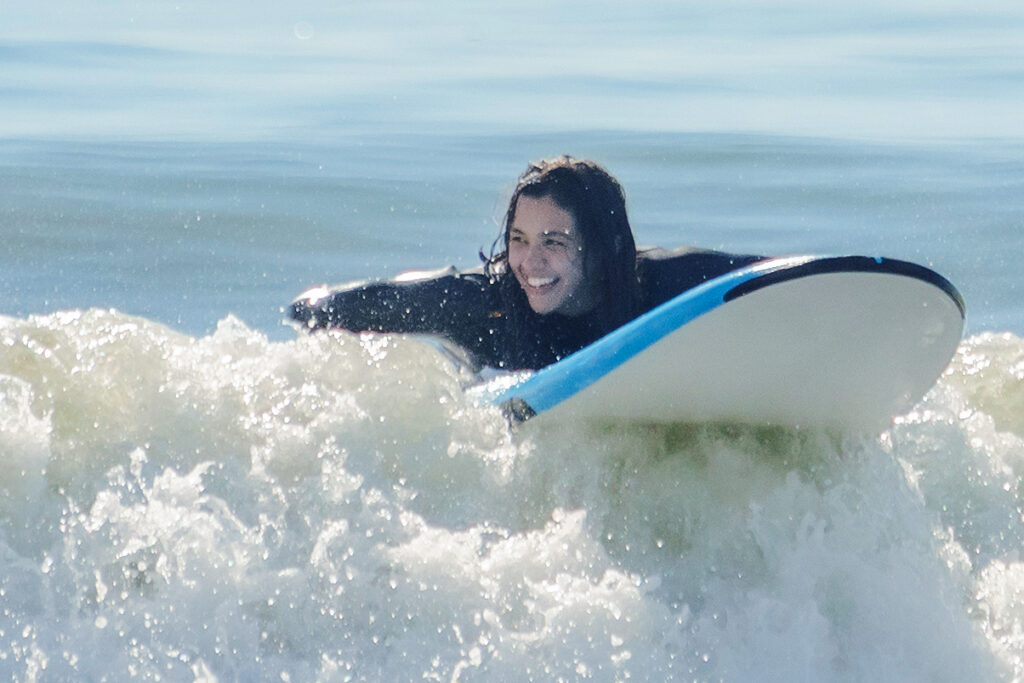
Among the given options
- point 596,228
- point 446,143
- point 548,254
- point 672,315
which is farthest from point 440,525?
point 446,143

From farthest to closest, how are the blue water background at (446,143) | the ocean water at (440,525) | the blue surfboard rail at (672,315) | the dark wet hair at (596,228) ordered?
1. the blue water background at (446,143)
2. the dark wet hair at (596,228)
3. the blue surfboard rail at (672,315)
4. the ocean water at (440,525)

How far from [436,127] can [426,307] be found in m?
6.58

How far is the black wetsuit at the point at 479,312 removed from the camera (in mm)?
3434

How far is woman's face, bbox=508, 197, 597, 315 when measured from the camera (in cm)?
337

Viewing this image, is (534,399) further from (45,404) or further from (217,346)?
(45,404)

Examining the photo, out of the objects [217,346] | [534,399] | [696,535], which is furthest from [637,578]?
[217,346]

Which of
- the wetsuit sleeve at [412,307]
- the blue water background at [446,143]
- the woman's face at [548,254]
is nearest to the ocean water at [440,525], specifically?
the wetsuit sleeve at [412,307]

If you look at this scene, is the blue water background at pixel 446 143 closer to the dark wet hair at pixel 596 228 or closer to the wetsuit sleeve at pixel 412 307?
the wetsuit sleeve at pixel 412 307

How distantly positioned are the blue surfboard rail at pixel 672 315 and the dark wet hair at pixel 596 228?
0.40 metres

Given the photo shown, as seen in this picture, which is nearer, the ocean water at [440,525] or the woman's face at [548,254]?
the ocean water at [440,525]

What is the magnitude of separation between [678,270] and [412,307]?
678 mm

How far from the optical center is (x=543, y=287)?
11.1ft

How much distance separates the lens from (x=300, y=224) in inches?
298

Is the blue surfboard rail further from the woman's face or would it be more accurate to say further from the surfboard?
the woman's face
